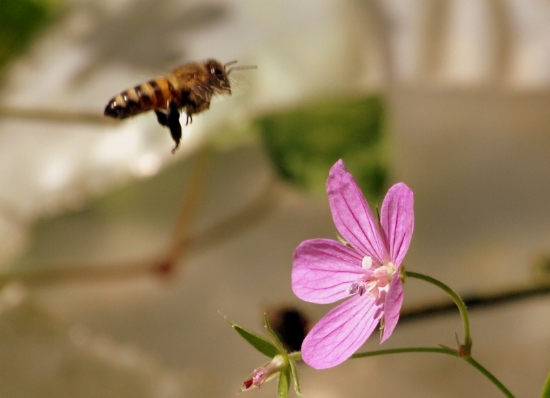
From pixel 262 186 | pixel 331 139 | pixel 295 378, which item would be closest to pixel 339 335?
pixel 295 378

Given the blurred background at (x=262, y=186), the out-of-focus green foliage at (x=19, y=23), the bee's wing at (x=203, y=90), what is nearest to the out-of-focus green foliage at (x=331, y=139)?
the blurred background at (x=262, y=186)

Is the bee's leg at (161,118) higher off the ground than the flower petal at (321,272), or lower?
higher

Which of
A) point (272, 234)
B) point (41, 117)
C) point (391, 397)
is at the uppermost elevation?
point (41, 117)

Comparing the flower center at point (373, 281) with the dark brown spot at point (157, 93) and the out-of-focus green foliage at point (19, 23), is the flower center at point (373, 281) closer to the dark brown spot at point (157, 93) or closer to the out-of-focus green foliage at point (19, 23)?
the dark brown spot at point (157, 93)

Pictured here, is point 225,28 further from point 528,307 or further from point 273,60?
point 528,307

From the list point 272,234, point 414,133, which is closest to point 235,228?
point 272,234

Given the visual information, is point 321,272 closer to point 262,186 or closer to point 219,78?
point 219,78
